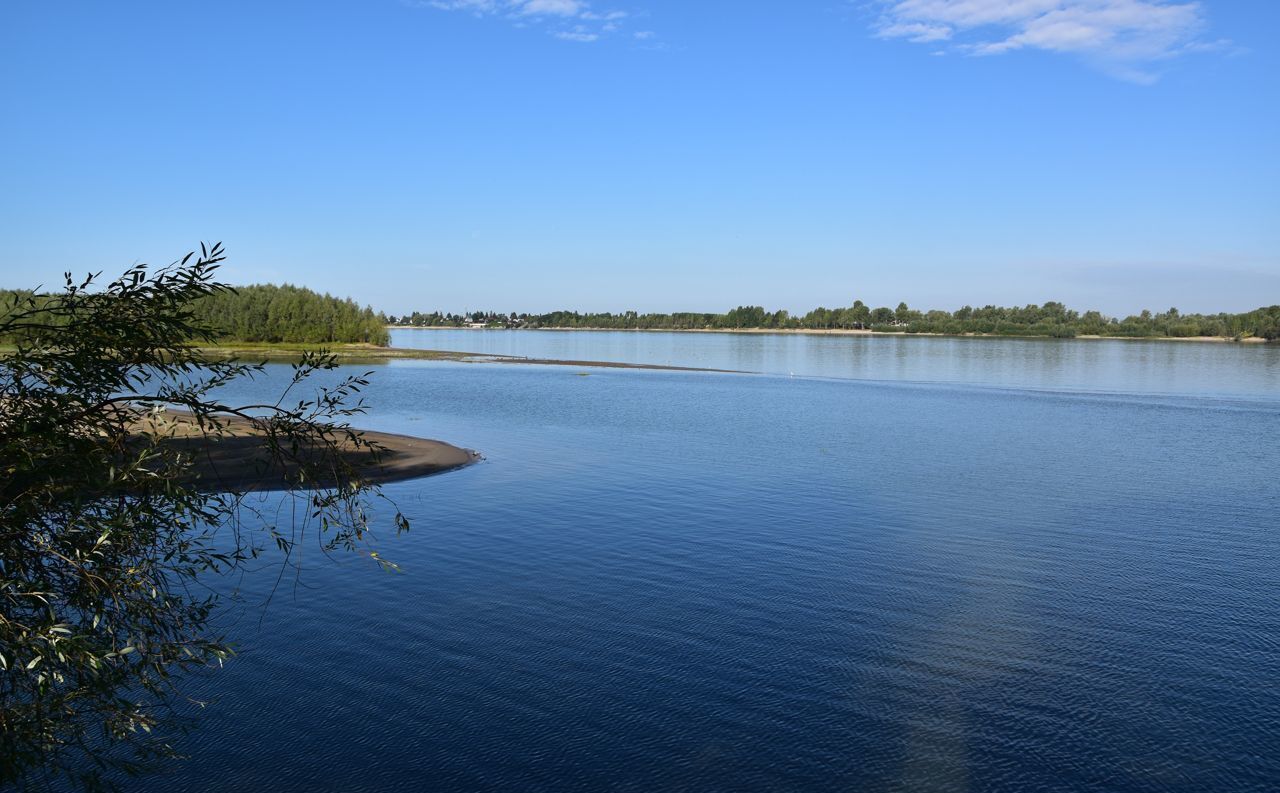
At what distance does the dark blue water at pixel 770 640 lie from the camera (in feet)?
44.9

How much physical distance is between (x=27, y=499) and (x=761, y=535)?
21.8 metres

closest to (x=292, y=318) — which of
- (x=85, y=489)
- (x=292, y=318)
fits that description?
(x=292, y=318)

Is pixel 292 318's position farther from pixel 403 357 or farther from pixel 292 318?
pixel 403 357

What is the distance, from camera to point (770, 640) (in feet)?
61.1

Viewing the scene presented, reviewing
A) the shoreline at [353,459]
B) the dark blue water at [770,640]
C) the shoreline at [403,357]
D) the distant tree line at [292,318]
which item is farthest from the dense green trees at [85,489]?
the distant tree line at [292,318]

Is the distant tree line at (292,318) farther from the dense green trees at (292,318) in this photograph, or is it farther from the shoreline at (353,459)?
the shoreline at (353,459)

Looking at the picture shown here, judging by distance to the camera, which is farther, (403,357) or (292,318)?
(292,318)

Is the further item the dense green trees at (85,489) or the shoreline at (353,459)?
the shoreline at (353,459)

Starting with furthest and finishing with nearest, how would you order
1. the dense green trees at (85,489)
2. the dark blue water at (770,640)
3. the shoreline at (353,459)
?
the shoreline at (353,459), the dark blue water at (770,640), the dense green trees at (85,489)

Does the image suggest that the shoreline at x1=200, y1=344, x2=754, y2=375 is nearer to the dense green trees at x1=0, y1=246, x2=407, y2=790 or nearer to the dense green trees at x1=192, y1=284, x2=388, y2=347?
the dense green trees at x1=192, y1=284, x2=388, y2=347

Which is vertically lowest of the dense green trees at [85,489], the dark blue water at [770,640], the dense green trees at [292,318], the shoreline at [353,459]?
the dark blue water at [770,640]

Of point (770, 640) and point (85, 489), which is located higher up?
point (85, 489)

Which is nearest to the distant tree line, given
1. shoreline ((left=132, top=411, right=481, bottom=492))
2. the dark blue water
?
shoreline ((left=132, top=411, right=481, bottom=492))

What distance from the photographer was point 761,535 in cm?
2752
